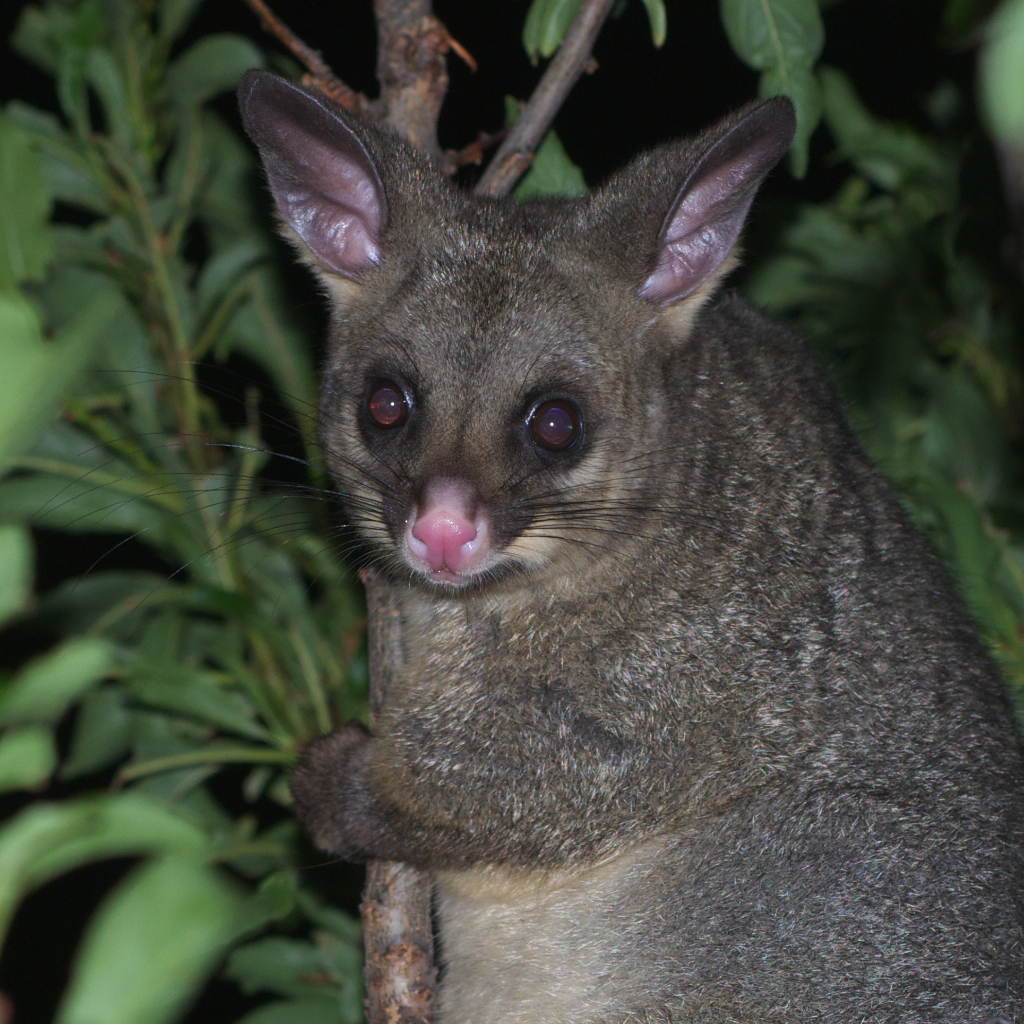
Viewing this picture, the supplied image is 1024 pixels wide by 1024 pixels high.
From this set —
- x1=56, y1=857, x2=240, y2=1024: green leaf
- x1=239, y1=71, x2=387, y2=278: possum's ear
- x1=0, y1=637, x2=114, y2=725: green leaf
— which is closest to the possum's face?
x1=239, y1=71, x2=387, y2=278: possum's ear

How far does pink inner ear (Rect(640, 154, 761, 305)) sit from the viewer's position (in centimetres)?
300

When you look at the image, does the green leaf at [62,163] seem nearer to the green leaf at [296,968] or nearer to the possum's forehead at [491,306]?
the possum's forehead at [491,306]

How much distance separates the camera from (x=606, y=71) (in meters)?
5.50

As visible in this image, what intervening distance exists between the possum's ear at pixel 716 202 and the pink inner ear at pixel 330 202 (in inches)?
32.2

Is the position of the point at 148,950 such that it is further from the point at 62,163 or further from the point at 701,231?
the point at 62,163

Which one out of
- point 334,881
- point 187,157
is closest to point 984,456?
point 334,881

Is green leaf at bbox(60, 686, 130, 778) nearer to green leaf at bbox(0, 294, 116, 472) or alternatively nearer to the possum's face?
the possum's face

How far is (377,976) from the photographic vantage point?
304 centimetres

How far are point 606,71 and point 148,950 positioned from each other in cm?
528

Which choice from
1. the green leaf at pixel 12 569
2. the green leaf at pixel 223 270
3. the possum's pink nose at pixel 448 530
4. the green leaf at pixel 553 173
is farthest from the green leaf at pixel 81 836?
the green leaf at pixel 223 270

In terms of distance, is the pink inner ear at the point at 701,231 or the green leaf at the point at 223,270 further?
the green leaf at the point at 223,270

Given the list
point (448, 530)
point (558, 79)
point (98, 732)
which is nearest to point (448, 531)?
point (448, 530)

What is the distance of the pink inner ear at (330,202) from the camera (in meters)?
3.13

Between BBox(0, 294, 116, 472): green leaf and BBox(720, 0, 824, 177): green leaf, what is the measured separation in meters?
2.33
